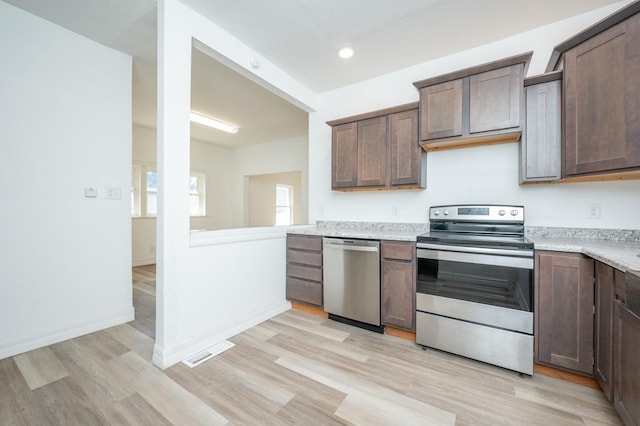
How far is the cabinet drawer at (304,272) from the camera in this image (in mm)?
2820

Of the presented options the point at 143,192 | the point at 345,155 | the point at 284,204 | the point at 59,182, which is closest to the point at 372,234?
the point at 345,155

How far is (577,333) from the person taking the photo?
1.66m

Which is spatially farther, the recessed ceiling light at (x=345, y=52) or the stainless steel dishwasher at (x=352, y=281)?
the recessed ceiling light at (x=345, y=52)

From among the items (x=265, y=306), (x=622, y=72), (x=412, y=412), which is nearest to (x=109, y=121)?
(x=265, y=306)

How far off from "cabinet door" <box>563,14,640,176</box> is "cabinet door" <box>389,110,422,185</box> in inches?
43.0

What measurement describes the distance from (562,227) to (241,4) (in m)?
3.24

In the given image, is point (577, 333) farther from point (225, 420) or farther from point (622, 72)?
point (225, 420)

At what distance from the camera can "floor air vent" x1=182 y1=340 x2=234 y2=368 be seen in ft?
6.41

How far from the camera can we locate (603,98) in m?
1.64

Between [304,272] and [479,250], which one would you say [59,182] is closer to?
[304,272]

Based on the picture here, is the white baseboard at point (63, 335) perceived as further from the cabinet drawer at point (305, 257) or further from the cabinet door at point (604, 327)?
the cabinet door at point (604, 327)

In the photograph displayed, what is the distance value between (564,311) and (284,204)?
742cm

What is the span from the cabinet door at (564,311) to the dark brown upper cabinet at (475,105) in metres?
1.09

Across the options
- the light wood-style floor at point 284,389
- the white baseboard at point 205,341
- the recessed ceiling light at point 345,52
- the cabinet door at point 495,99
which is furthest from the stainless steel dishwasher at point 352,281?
the recessed ceiling light at point 345,52
